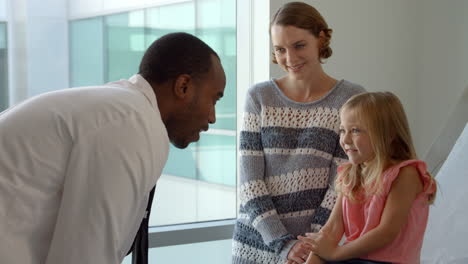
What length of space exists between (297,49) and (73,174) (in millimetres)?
1097

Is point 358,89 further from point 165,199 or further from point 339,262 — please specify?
point 165,199

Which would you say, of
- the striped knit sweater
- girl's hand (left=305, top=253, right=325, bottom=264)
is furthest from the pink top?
the striped knit sweater

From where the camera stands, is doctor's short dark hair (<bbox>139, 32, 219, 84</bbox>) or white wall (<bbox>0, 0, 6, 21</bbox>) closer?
doctor's short dark hair (<bbox>139, 32, 219, 84</bbox>)

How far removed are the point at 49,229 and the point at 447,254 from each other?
4.22 ft

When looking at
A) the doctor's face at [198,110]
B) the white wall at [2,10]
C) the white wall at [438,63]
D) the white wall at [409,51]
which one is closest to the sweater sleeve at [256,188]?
the doctor's face at [198,110]

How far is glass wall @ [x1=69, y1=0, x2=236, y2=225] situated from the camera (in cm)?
252

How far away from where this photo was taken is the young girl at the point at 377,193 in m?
1.66

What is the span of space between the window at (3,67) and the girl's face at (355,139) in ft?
4.21

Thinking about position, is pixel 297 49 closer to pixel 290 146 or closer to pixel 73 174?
pixel 290 146

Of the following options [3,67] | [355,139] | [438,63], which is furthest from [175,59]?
[438,63]

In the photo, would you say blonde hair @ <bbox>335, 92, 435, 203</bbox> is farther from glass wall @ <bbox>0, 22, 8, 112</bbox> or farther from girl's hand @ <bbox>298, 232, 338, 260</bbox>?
glass wall @ <bbox>0, 22, 8, 112</bbox>

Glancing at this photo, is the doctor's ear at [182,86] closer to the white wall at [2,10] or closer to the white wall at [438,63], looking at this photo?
the white wall at [2,10]

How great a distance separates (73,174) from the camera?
1.08 metres

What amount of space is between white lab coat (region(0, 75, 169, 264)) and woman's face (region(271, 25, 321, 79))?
0.95m
